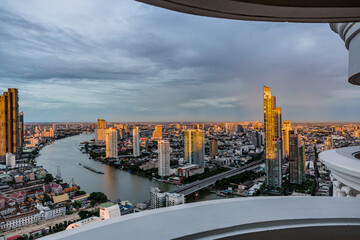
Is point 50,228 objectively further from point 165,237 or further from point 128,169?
point 128,169

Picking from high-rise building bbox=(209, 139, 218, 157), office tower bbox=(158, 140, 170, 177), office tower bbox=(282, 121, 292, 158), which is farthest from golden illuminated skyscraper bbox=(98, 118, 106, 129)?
office tower bbox=(282, 121, 292, 158)

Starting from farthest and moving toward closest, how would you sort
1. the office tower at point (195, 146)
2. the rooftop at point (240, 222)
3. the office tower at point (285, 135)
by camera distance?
1. the office tower at point (195, 146)
2. the office tower at point (285, 135)
3. the rooftop at point (240, 222)

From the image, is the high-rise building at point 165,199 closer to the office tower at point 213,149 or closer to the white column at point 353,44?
the white column at point 353,44

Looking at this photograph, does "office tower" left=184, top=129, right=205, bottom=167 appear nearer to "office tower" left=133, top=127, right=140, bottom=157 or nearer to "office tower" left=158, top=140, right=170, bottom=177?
"office tower" left=158, top=140, right=170, bottom=177

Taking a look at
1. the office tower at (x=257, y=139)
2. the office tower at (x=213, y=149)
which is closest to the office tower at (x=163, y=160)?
the office tower at (x=213, y=149)

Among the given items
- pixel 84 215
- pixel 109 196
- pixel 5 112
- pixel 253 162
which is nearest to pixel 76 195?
pixel 109 196

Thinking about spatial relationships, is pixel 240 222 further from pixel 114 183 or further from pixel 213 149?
pixel 213 149
